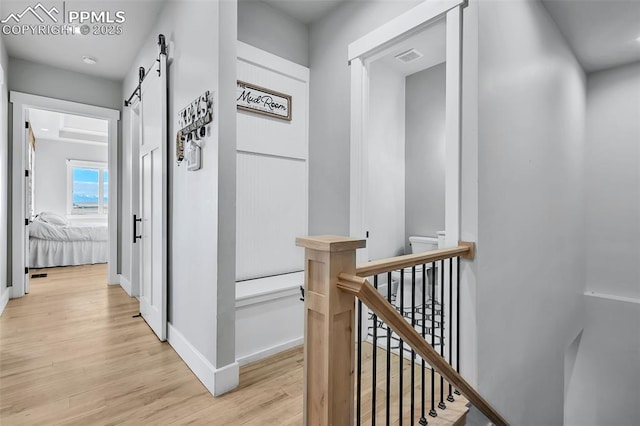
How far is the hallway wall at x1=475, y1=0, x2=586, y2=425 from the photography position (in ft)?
6.57

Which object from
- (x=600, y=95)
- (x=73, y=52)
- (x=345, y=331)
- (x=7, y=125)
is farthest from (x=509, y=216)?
(x=7, y=125)

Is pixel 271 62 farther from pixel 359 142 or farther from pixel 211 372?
pixel 211 372

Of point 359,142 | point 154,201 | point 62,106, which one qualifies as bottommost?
point 154,201

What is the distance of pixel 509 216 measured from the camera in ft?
7.36

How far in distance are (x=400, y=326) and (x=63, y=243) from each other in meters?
6.43

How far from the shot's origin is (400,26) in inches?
88.3

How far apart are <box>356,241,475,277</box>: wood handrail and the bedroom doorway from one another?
5.99 meters

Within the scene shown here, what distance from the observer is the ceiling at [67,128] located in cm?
591

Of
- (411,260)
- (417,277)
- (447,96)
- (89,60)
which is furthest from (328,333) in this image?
(89,60)

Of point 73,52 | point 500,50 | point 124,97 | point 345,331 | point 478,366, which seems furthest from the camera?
point 124,97

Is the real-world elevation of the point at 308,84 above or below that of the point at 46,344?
above

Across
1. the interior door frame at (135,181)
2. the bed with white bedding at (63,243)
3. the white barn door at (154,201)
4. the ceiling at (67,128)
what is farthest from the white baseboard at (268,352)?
the ceiling at (67,128)

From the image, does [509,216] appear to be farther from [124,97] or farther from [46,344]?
[124,97]

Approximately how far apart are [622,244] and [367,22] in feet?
13.2
